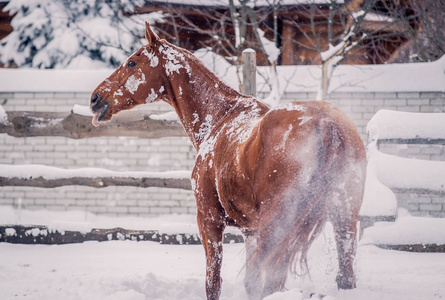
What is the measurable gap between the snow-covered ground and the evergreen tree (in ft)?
19.6

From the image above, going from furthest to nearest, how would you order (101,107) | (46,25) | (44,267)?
(46,25) → (44,267) → (101,107)

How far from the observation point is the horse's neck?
120 inches

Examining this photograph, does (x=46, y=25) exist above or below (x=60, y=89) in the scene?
above

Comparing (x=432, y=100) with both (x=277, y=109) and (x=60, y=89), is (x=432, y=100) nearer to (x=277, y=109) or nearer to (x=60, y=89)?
(x=277, y=109)

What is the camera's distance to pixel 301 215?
2115mm

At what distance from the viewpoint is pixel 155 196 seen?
7.08 m

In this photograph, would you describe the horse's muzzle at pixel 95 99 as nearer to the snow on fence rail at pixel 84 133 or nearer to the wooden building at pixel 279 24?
the snow on fence rail at pixel 84 133

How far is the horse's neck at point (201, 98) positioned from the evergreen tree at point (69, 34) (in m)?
7.44

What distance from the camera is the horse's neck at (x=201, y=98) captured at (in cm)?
304

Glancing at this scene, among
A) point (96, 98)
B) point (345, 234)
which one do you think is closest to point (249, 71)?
point (96, 98)

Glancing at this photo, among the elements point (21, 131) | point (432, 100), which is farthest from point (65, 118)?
point (432, 100)

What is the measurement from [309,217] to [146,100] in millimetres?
1652

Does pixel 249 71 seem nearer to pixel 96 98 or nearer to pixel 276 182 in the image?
pixel 96 98

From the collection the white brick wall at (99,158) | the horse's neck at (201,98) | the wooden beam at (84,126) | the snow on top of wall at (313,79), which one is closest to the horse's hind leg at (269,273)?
the horse's neck at (201,98)
